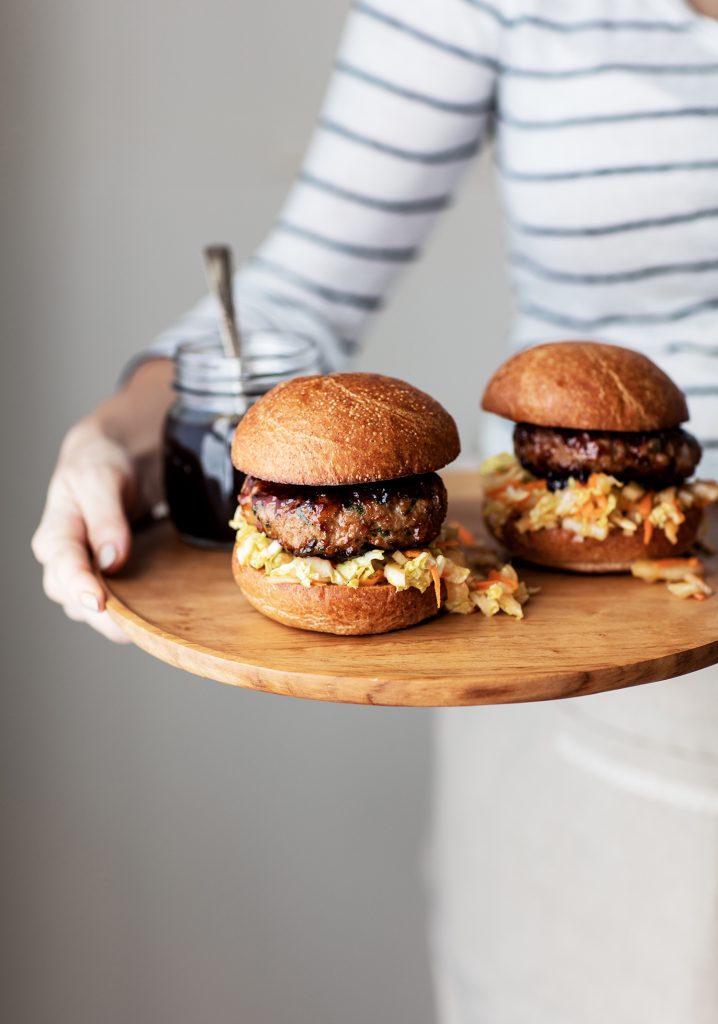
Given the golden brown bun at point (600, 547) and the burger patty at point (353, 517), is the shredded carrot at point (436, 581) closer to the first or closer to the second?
the burger patty at point (353, 517)

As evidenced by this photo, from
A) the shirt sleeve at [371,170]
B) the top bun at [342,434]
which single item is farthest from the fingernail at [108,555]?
the shirt sleeve at [371,170]

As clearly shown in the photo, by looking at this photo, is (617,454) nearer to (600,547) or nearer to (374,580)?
(600,547)

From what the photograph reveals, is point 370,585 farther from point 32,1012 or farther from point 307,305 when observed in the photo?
point 32,1012

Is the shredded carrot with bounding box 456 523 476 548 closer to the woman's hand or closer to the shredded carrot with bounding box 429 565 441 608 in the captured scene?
the shredded carrot with bounding box 429 565 441 608

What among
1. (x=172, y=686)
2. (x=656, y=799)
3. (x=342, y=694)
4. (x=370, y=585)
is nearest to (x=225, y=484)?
(x=370, y=585)

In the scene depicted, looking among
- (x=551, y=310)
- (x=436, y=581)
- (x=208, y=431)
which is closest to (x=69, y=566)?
(x=208, y=431)
